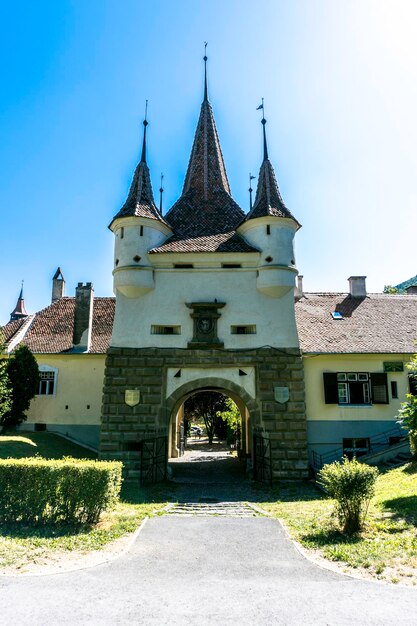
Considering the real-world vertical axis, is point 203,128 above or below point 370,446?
above

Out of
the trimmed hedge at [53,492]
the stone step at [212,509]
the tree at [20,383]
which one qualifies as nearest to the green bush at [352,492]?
the stone step at [212,509]

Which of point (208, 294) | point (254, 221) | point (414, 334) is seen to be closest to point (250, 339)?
point (208, 294)

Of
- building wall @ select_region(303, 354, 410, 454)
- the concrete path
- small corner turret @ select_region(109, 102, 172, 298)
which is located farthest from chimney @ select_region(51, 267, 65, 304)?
the concrete path

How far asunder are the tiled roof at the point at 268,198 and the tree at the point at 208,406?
73.9 ft

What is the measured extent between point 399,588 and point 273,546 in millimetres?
3364

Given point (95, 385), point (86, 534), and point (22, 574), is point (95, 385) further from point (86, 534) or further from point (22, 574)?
point (22, 574)

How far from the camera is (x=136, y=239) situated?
72.9 feet

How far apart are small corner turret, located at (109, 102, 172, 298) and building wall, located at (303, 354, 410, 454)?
8.75 metres

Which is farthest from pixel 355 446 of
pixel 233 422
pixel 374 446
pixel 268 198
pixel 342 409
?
pixel 233 422

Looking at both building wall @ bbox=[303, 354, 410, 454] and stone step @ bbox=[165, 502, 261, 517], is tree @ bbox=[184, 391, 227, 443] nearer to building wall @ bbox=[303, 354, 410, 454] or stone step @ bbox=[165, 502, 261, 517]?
building wall @ bbox=[303, 354, 410, 454]

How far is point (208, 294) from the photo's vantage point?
72.5ft

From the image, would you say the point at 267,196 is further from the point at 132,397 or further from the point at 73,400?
the point at 73,400

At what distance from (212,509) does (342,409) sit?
9942 millimetres

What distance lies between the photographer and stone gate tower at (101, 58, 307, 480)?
67.5ft
